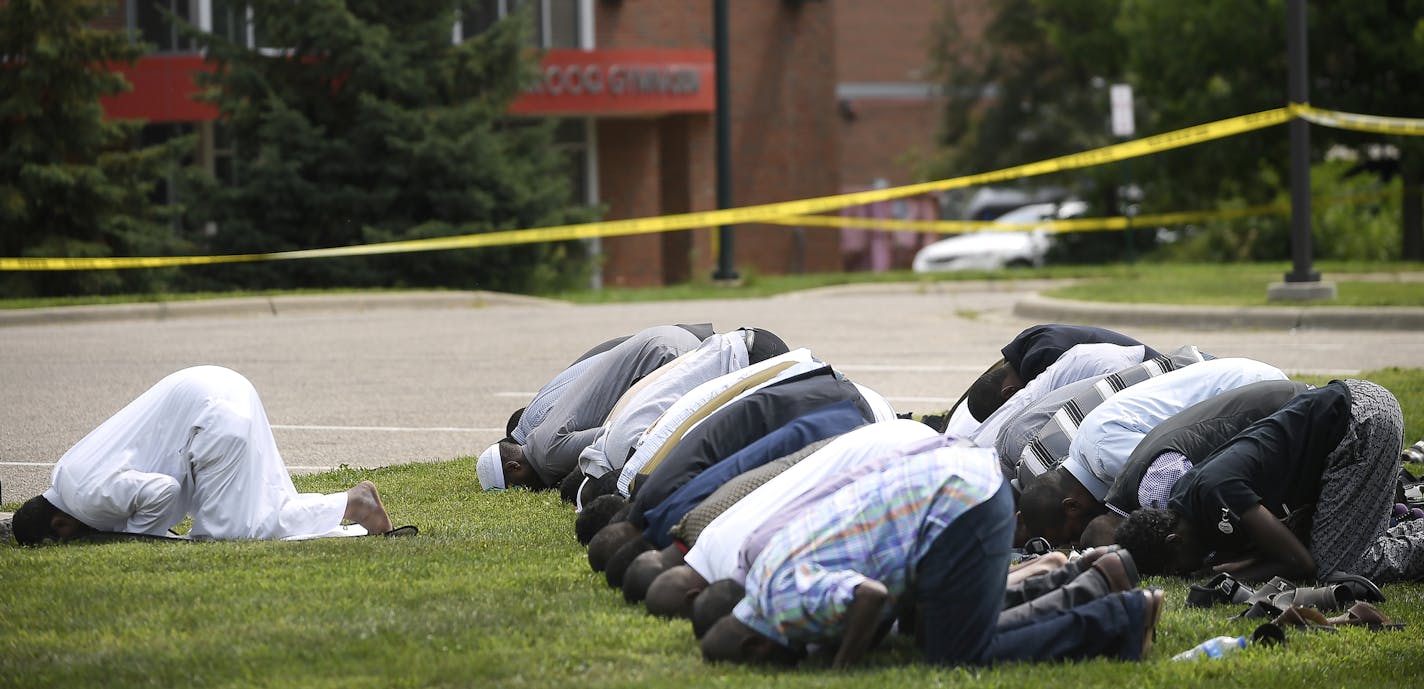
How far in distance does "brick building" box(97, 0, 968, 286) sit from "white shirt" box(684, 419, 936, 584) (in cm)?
2344

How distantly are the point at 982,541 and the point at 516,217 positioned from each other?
18.9m

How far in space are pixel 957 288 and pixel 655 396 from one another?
15421 millimetres

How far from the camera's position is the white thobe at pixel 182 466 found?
6.45 m

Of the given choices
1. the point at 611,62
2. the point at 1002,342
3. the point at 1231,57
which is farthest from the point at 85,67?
the point at 1231,57

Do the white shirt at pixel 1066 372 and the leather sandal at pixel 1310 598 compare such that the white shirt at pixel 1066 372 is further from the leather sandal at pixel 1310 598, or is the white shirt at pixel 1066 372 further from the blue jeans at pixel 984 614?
the blue jeans at pixel 984 614

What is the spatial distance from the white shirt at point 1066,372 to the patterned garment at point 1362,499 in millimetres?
1563

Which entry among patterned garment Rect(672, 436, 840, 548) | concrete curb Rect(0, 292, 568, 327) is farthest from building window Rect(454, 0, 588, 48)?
patterned garment Rect(672, 436, 840, 548)

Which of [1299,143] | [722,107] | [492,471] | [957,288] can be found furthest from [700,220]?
[492,471]

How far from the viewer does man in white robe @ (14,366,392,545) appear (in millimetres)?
6449

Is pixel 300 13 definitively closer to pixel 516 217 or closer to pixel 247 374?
pixel 516 217

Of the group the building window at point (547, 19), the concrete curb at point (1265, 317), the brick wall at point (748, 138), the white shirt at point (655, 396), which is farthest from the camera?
the brick wall at point (748, 138)

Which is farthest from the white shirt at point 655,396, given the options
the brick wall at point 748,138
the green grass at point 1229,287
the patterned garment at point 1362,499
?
the brick wall at point 748,138

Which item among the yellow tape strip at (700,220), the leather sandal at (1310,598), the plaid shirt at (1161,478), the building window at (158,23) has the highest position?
the building window at (158,23)

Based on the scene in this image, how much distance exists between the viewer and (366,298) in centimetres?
1966
